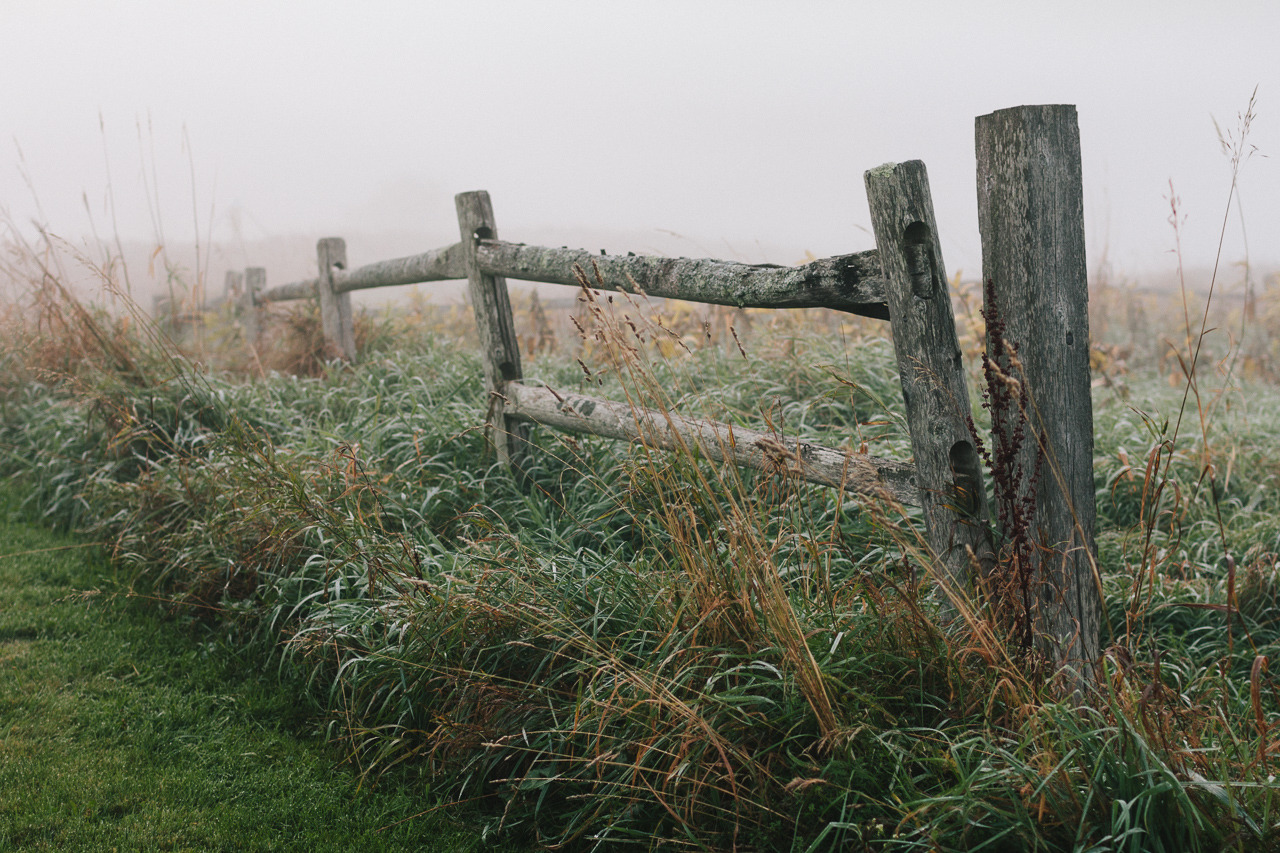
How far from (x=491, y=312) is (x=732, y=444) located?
2.24 metres

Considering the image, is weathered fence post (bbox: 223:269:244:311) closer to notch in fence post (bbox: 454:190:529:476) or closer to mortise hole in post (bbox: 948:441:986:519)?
notch in fence post (bbox: 454:190:529:476)

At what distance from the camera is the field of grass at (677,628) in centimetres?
187

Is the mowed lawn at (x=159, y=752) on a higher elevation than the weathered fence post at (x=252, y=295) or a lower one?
lower

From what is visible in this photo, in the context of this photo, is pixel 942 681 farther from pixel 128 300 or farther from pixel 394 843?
pixel 128 300

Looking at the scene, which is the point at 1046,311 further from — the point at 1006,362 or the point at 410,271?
the point at 410,271

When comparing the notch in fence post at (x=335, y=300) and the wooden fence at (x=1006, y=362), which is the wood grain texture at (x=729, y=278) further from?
the notch in fence post at (x=335, y=300)

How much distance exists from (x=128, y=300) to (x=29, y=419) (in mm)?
2480

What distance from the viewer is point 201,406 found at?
518 centimetres

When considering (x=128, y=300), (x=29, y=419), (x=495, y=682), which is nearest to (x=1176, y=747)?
(x=495, y=682)

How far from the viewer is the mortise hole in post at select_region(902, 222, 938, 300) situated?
2324 mm

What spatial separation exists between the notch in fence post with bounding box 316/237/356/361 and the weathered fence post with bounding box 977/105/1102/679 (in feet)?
17.5

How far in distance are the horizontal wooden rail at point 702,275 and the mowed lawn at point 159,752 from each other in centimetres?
171

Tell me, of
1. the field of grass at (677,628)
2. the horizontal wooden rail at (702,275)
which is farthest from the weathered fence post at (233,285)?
the horizontal wooden rail at (702,275)

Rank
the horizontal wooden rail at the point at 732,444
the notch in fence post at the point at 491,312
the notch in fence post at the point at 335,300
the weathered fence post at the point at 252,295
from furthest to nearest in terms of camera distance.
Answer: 1. the weathered fence post at the point at 252,295
2. the notch in fence post at the point at 335,300
3. the notch in fence post at the point at 491,312
4. the horizontal wooden rail at the point at 732,444
